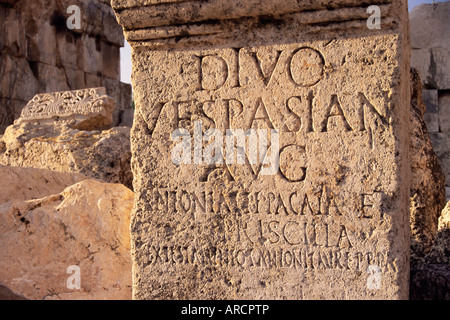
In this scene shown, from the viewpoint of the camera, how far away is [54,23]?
1150cm

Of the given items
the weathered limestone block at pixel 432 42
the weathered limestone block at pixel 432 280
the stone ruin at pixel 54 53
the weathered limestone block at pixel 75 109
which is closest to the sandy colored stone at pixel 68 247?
the weathered limestone block at pixel 432 280

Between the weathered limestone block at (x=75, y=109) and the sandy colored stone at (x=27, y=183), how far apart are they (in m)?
2.77

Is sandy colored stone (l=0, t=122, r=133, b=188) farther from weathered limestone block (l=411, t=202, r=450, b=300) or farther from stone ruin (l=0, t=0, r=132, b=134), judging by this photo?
stone ruin (l=0, t=0, r=132, b=134)

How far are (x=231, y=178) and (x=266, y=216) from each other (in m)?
0.21

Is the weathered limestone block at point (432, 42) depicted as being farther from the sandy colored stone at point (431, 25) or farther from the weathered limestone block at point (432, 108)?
the weathered limestone block at point (432, 108)

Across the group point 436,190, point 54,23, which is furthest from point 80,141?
point 54,23

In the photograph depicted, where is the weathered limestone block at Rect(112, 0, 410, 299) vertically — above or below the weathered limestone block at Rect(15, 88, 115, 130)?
below

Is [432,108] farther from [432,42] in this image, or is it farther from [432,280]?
[432,280]

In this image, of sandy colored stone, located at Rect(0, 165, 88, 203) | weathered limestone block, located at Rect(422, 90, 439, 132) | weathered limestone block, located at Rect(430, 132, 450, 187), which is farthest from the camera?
weathered limestone block, located at Rect(422, 90, 439, 132)

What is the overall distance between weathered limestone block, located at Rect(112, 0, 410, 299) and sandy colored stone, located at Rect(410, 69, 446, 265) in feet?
2.29

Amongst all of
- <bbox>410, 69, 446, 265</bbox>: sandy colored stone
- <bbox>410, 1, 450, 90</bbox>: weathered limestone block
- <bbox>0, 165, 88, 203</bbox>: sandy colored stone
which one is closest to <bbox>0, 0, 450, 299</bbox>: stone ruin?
<bbox>410, 69, 446, 265</bbox>: sandy colored stone

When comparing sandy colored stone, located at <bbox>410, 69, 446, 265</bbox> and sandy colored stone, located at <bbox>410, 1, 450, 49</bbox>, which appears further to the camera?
sandy colored stone, located at <bbox>410, 1, 450, 49</bbox>

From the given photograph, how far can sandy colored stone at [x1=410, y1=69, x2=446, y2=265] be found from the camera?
2.80 m

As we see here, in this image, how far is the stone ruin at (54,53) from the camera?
10445 mm
